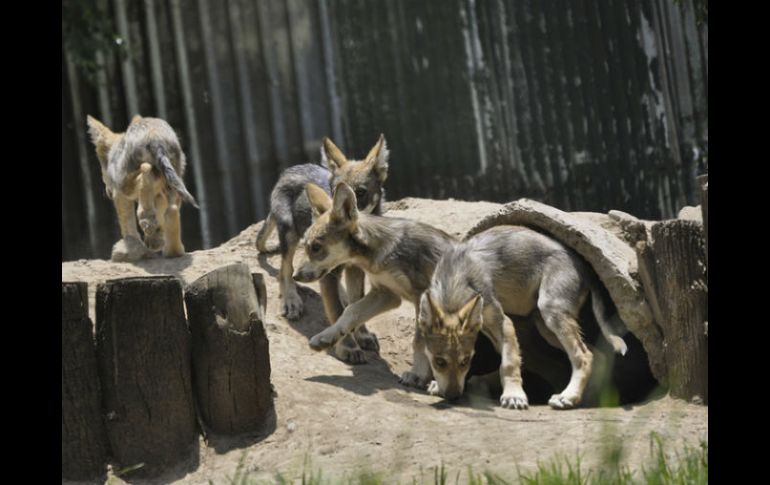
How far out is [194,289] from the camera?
6.26 metres

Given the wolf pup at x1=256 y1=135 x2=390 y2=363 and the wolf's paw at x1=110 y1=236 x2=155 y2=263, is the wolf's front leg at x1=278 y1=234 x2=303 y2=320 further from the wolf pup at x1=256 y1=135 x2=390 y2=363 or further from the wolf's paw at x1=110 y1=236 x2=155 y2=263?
the wolf's paw at x1=110 y1=236 x2=155 y2=263

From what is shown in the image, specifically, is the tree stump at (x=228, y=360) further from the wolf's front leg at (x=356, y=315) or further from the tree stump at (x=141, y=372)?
the wolf's front leg at (x=356, y=315)

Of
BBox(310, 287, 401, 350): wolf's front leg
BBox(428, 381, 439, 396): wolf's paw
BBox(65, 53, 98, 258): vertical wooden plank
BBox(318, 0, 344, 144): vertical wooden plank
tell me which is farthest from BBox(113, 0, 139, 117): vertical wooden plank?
BBox(428, 381, 439, 396): wolf's paw

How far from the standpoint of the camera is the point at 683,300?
251 inches

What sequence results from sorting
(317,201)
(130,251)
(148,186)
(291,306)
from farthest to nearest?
1. (148,186)
2. (130,251)
3. (291,306)
4. (317,201)

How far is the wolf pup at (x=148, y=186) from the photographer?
910 cm

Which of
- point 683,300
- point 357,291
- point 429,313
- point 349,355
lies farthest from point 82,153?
point 683,300

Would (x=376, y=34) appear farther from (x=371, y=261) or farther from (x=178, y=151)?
(x=371, y=261)

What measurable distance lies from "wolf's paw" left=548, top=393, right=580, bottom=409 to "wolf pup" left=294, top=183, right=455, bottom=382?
0.94 metres

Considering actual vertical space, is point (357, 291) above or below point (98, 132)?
below

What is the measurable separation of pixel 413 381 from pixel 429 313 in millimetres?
639

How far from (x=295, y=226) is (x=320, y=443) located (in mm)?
3001

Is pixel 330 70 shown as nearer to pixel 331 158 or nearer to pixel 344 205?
pixel 331 158

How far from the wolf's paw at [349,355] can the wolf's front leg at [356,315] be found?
317mm
